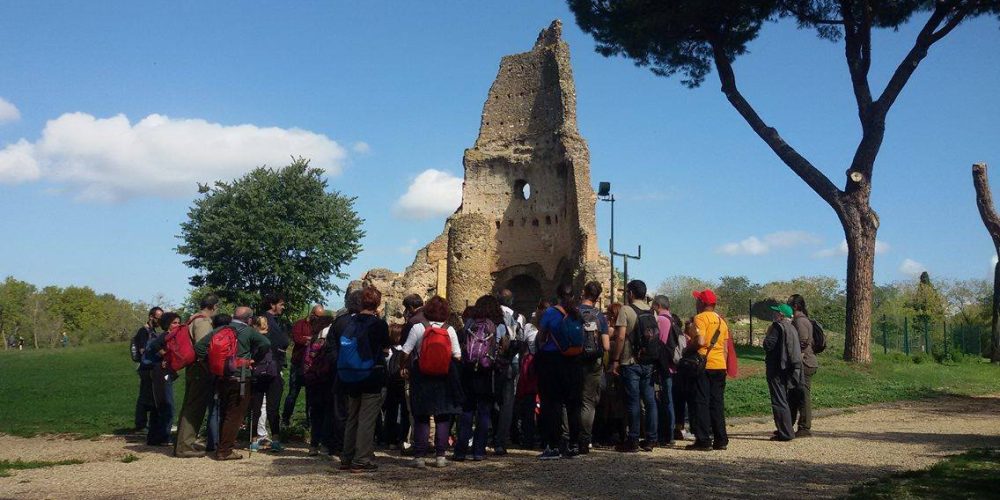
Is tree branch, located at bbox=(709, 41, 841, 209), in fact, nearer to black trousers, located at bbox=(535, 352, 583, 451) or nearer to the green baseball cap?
the green baseball cap

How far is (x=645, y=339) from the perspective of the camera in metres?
8.33

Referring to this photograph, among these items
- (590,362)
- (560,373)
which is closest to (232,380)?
(560,373)

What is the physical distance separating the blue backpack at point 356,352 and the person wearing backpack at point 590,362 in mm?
2017

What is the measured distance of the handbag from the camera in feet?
27.9

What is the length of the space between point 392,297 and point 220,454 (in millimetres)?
17362

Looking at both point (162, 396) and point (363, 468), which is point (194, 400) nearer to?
point (162, 396)

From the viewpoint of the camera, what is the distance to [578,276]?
23938mm

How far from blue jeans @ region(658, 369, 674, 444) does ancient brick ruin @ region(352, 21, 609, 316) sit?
16.5 m

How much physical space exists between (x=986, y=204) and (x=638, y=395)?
19.3 metres

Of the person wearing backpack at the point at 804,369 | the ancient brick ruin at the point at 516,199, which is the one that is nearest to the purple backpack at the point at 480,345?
the person wearing backpack at the point at 804,369

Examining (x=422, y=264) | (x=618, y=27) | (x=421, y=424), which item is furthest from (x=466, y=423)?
(x=422, y=264)

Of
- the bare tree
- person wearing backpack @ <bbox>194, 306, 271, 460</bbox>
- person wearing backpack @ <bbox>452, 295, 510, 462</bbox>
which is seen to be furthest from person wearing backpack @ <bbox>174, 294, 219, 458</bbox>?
the bare tree

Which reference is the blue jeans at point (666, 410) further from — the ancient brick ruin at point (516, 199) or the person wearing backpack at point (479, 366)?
the ancient brick ruin at point (516, 199)

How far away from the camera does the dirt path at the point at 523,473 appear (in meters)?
6.13
